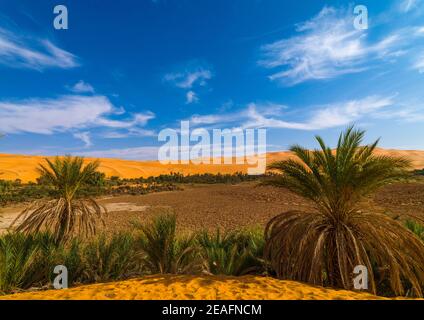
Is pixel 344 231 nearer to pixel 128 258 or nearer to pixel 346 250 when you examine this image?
pixel 346 250

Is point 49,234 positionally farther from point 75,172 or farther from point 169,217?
point 169,217

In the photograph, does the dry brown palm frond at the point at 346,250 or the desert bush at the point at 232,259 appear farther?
the desert bush at the point at 232,259

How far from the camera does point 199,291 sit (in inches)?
183

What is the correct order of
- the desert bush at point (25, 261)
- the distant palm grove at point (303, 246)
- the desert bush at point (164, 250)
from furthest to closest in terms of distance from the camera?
1. the desert bush at point (164, 250)
2. the desert bush at point (25, 261)
3. the distant palm grove at point (303, 246)

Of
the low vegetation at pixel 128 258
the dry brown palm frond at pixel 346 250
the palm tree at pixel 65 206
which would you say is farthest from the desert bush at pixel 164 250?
the dry brown palm frond at pixel 346 250

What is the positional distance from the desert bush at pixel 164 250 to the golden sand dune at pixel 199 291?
851mm

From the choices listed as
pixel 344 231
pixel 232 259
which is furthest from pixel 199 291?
pixel 344 231

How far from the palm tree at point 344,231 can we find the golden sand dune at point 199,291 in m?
0.44

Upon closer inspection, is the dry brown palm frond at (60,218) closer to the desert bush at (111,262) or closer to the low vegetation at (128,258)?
the low vegetation at (128,258)

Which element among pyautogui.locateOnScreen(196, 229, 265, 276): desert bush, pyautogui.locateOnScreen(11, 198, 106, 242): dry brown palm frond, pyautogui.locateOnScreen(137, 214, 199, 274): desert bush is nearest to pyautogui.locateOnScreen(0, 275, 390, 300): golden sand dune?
pyautogui.locateOnScreen(196, 229, 265, 276): desert bush

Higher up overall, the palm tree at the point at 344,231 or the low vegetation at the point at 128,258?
the palm tree at the point at 344,231

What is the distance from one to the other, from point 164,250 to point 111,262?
1.25m

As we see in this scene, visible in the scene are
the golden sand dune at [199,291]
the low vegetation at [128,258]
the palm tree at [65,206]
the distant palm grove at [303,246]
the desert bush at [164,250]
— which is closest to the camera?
the golden sand dune at [199,291]

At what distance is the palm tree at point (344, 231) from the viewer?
493 cm
